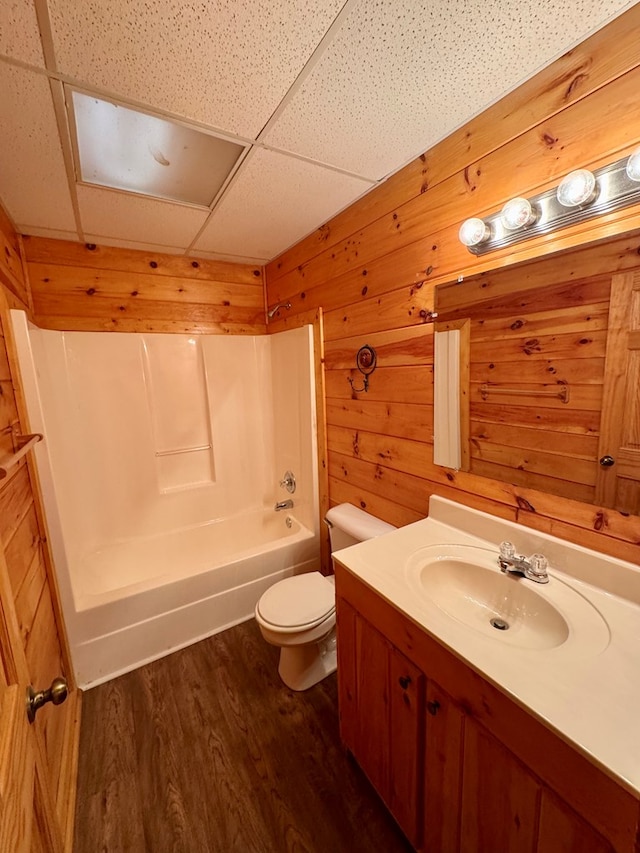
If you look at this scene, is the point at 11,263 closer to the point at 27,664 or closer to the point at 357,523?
the point at 27,664

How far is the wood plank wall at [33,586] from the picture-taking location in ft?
3.67

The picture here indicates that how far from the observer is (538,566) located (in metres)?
1.05

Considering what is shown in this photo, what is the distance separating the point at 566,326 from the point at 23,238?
8.79ft

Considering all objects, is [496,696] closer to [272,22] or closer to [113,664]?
[272,22]

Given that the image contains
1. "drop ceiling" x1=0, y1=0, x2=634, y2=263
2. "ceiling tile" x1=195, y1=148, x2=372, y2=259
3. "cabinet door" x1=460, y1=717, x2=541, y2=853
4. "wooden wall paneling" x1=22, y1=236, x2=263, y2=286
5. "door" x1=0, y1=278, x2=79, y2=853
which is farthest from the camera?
"wooden wall paneling" x1=22, y1=236, x2=263, y2=286

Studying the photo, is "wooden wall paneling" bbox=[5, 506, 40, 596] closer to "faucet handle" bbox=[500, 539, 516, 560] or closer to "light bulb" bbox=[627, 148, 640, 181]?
"faucet handle" bbox=[500, 539, 516, 560]

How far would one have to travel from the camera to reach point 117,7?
0.77m

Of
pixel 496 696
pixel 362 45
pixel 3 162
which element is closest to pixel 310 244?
pixel 362 45

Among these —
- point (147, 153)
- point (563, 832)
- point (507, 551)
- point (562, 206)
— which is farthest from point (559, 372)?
point (147, 153)

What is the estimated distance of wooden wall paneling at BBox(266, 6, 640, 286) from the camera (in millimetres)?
864

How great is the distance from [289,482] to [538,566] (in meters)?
1.77

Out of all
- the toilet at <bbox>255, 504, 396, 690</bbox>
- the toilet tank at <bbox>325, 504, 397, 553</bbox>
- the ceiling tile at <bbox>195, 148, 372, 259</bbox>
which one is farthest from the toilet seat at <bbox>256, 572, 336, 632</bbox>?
the ceiling tile at <bbox>195, 148, 372, 259</bbox>

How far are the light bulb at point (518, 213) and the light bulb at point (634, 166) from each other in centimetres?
22

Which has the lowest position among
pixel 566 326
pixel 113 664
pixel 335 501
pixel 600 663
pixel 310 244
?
pixel 113 664
